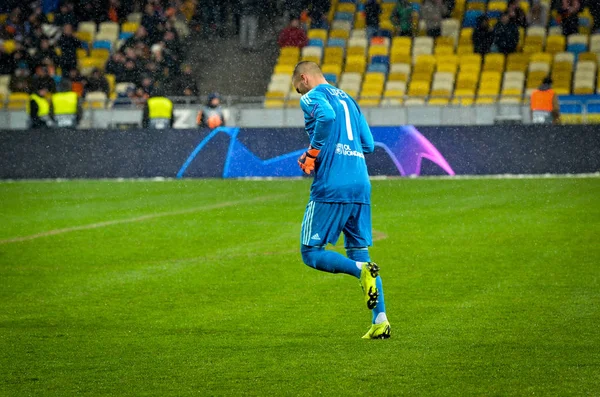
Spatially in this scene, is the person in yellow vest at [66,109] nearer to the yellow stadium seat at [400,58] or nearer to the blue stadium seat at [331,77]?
the blue stadium seat at [331,77]

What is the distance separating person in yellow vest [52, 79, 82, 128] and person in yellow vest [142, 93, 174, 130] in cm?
163

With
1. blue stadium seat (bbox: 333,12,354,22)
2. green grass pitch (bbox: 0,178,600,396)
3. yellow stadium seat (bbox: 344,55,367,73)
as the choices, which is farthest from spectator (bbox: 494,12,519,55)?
green grass pitch (bbox: 0,178,600,396)

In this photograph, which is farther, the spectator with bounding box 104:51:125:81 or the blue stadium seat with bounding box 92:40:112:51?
the blue stadium seat with bounding box 92:40:112:51

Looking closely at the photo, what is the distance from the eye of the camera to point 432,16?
32781 millimetres

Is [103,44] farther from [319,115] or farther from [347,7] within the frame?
[319,115]

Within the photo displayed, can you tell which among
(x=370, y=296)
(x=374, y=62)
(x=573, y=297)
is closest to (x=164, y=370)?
(x=370, y=296)

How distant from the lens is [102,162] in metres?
25.2

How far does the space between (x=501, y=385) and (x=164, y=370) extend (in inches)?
79.0

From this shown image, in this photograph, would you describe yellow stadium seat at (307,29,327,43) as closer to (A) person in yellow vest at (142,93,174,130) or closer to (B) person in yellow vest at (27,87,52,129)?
(A) person in yellow vest at (142,93,174,130)

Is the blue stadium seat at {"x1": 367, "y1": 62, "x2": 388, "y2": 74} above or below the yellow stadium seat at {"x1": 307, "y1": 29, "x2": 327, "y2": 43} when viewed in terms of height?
below

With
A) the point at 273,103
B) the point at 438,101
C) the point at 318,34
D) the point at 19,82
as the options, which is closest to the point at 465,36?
the point at 438,101

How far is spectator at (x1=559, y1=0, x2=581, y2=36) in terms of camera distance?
31.9 m

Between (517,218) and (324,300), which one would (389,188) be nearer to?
(517,218)

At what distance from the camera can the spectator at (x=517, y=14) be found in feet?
103
